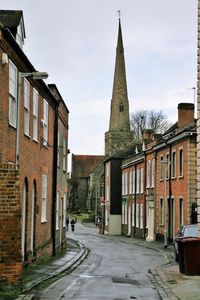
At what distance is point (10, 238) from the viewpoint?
42.5 ft

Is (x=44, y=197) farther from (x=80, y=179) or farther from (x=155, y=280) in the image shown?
(x=80, y=179)

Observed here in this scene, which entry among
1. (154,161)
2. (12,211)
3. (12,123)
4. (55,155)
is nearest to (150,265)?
(55,155)

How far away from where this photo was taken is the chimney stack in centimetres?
4066

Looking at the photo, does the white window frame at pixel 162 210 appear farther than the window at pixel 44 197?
Yes

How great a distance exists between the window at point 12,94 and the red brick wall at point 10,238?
12.1 ft

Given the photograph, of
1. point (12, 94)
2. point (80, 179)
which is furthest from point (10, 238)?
point (80, 179)

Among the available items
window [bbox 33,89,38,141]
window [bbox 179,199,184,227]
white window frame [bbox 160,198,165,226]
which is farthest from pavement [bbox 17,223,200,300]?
white window frame [bbox 160,198,165,226]

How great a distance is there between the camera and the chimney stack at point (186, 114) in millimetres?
40656

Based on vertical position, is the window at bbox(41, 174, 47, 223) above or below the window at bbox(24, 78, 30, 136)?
below

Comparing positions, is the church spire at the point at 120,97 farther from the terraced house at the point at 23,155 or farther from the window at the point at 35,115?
the window at the point at 35,115

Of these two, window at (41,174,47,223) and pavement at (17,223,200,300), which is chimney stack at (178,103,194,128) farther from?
pavement at (17,223,200,300)

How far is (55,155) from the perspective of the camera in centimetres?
2689

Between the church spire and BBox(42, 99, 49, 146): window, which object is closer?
BBox(42, 99, 49, 146): window

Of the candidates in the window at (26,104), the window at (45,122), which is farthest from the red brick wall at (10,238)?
the window at (45,122)
